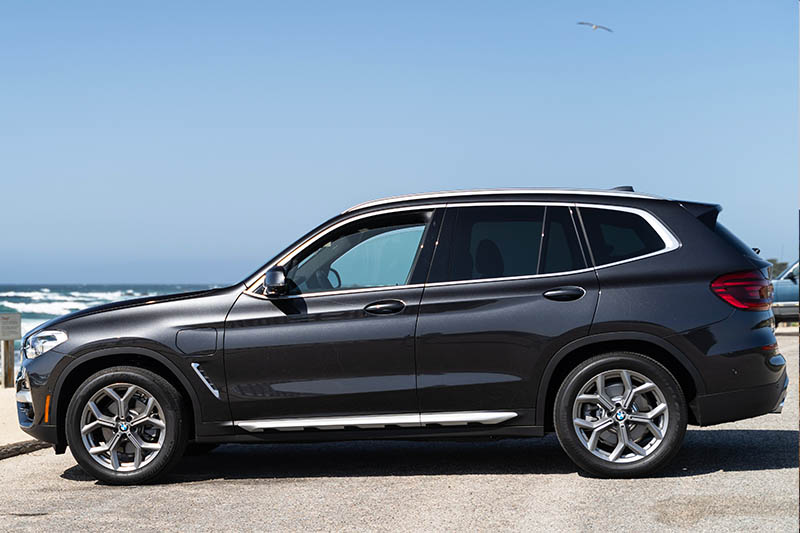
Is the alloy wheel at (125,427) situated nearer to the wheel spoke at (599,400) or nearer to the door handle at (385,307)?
the door handle at (385,307)

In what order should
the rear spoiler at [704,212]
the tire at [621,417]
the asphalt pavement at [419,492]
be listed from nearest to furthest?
the asphalt pavement at [419,492] → the tire at [621,417] → the rear spoiler at [704,212]

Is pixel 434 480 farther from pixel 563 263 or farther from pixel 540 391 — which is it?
pixel 563 263

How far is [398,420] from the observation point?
6812 millimetres

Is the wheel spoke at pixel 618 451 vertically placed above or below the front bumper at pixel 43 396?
below

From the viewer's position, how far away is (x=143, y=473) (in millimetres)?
7016

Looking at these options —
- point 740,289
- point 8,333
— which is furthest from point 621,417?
point 8,333

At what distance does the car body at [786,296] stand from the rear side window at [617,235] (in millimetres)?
20252

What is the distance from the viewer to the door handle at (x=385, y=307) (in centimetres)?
689

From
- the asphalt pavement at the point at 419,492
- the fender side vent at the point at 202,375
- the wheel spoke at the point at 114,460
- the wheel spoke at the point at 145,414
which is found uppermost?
the fender side vent at the point at 202,375

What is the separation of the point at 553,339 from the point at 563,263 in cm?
53

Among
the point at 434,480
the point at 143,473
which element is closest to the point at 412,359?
the point at 434,480

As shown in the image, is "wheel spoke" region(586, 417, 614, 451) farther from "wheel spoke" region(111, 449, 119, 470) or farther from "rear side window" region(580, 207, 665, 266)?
"wheel spoke" region(111, 449, 119, 470)

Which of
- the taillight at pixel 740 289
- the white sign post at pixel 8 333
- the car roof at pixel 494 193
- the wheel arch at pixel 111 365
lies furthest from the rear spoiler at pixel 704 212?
the white sign post at pixel 8 333

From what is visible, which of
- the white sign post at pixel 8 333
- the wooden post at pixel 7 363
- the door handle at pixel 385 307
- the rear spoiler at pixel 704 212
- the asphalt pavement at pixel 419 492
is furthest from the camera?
the wooden post at pixel 7 363
